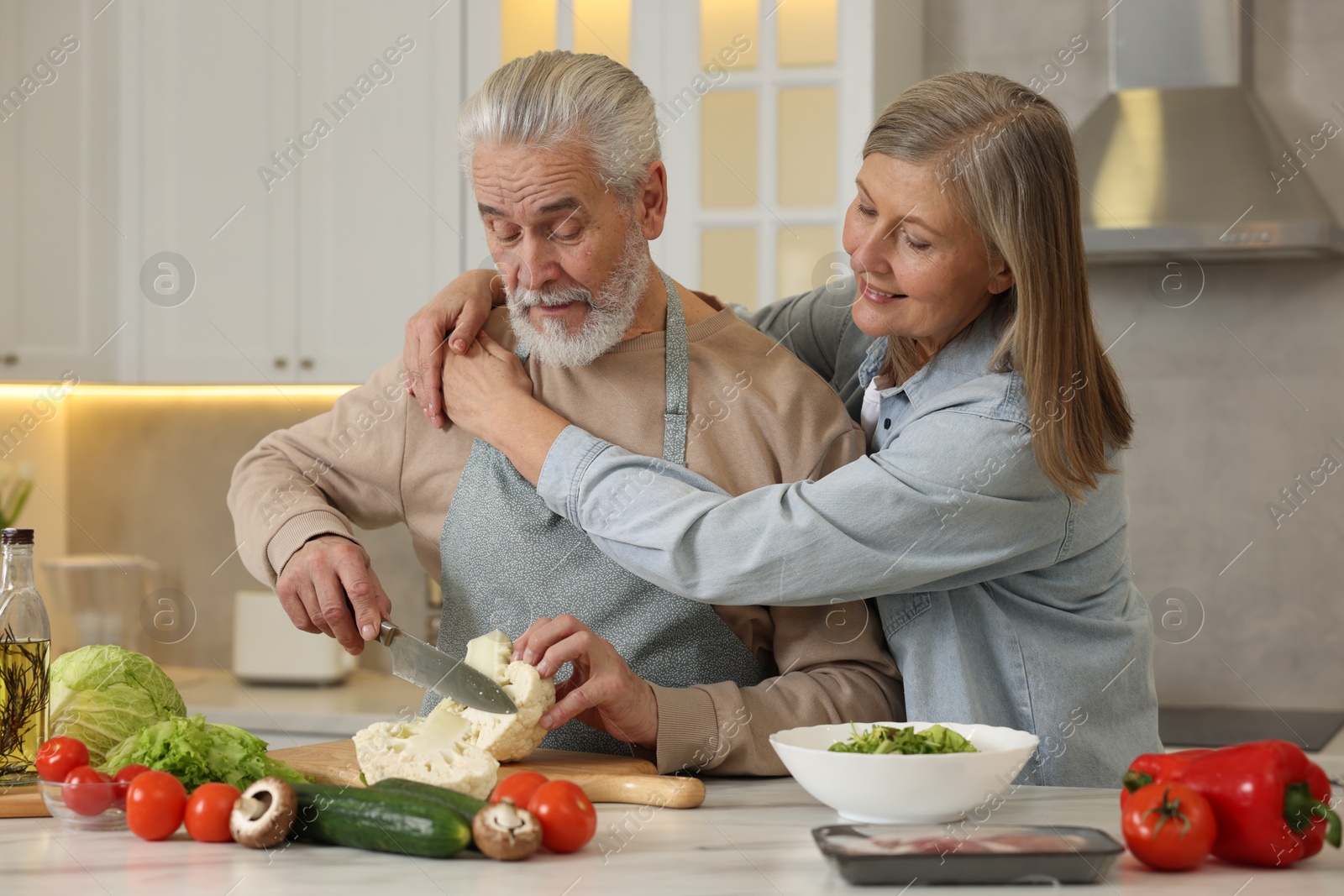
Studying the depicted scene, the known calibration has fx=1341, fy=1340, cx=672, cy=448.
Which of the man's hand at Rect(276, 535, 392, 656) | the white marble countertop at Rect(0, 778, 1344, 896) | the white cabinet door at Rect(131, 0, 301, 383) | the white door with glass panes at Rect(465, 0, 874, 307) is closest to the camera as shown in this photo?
the white marble countertop at Rect(0, 778, 1344, 896)

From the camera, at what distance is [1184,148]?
314cm

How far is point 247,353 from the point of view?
3.38 m

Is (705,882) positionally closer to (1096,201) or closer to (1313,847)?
(1313,847)

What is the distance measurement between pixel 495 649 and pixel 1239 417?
2.45 metres

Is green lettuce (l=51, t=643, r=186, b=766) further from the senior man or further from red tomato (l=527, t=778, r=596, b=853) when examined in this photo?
red tomato (l=527, t=778, r=596, b=853)

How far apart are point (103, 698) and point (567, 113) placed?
0.80 meters

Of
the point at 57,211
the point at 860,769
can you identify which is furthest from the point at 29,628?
the point at 57,211

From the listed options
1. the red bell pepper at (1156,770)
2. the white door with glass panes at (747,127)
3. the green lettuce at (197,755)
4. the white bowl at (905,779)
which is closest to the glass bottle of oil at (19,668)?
the green lettuce at (197,755)

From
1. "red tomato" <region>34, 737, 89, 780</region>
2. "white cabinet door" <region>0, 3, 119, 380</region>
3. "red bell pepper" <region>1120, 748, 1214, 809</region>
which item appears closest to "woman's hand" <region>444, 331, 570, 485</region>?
"red tomato" <region>34, 737, 89, 780</region>

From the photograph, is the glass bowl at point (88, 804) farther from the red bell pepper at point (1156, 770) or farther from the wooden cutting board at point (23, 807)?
the red bell pepper at point (1156, 770)

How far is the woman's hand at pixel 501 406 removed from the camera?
1.51m

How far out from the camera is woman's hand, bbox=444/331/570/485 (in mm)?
1506

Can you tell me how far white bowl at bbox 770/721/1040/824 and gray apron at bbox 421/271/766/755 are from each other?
0.36 m

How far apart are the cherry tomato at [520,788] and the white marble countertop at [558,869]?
49 mm
